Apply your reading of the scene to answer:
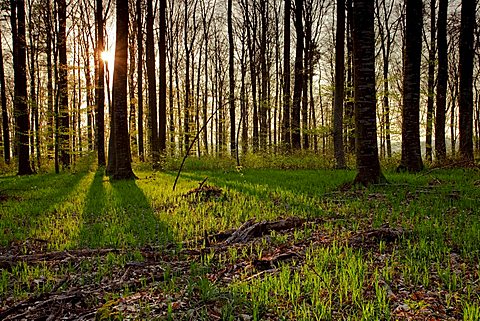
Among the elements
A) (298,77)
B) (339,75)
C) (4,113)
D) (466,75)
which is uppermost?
(298,77)

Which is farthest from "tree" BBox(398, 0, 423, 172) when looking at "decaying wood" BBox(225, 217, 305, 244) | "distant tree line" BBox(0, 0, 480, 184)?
"decaying wood" BBox(225, 217, 305, 244)

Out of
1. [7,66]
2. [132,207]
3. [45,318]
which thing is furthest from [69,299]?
[7,66]

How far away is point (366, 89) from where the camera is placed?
24.7 feet

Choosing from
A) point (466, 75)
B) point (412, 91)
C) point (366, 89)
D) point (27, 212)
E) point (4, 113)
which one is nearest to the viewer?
point (27, 212)

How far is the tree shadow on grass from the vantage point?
4879 millimetres

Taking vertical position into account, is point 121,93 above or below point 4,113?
below

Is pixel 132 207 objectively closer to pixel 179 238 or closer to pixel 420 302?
pixel 179 238

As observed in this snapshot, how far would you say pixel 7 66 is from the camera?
110 ft

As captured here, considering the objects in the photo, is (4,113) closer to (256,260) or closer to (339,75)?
(339,75)

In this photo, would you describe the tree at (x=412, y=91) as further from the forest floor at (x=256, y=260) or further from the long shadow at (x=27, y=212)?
the long shadow at (x=27, y=212)

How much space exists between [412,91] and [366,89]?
141 inches

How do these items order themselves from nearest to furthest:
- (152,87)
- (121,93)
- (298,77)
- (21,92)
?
(121,93) < (152,87) < (21,92) < (298,77)

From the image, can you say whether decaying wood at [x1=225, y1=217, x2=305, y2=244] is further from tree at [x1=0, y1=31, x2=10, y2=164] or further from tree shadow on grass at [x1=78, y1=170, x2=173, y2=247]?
tree at [x1=0, y1=31, x2=10, y2=164]

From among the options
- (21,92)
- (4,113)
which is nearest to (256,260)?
(21,92)
